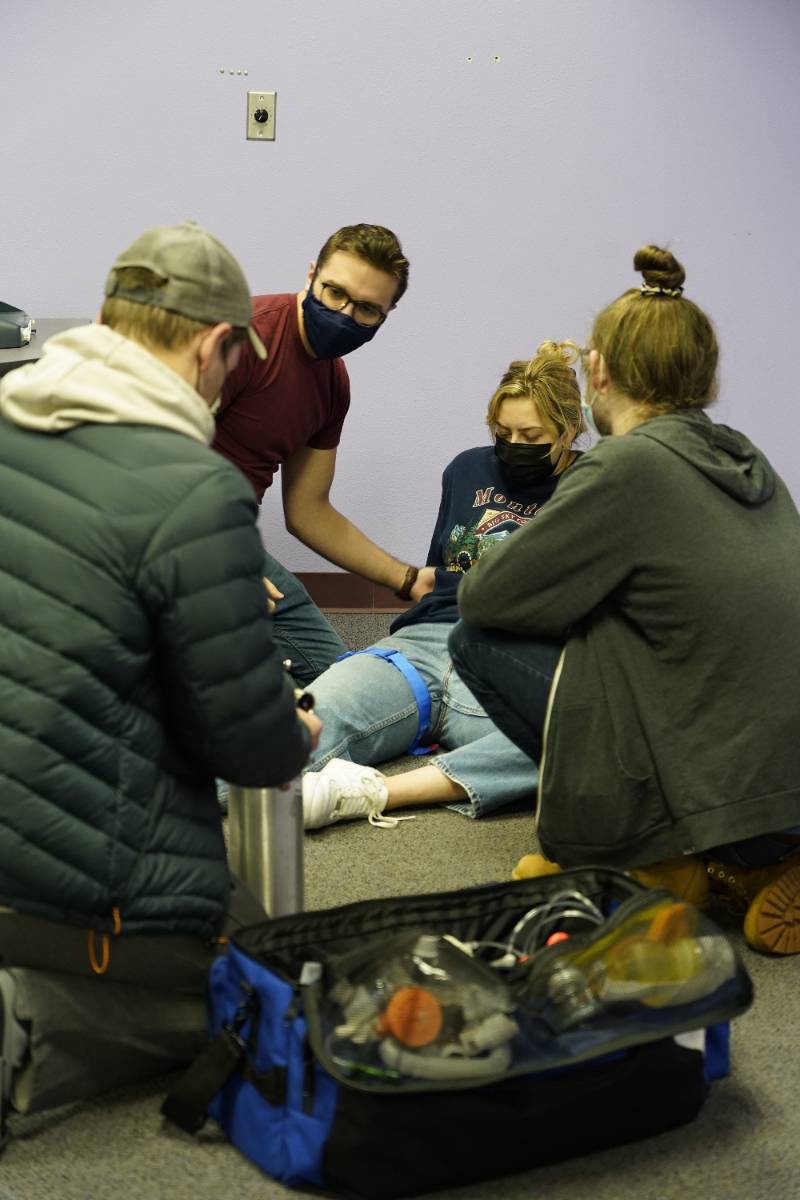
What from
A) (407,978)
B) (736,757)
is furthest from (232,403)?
(407,978)

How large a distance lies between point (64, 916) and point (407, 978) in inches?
14.0

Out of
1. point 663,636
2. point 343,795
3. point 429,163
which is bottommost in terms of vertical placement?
point 343,795

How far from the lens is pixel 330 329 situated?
2.46 m

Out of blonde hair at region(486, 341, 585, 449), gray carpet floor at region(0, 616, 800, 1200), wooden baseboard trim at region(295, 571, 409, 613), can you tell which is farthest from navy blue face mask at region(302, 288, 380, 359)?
gray carpet floor at region(0, 616, 800, 1200)

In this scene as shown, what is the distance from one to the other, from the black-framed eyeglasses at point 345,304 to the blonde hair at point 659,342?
71cm

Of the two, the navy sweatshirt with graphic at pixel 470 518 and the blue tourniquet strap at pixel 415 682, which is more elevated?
the navy sweatshirt with graphic at pixel 470 518

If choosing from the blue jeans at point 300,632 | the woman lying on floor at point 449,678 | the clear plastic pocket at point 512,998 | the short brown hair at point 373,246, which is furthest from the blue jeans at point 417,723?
the clear plastic pocket at point 512,998

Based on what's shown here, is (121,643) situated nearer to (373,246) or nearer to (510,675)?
(510,675)

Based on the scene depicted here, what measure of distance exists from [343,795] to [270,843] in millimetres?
501

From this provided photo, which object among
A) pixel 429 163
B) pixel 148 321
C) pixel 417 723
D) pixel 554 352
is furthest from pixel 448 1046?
pixel 429 163

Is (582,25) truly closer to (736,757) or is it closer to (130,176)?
(130,176)

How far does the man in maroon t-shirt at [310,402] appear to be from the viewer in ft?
8.01

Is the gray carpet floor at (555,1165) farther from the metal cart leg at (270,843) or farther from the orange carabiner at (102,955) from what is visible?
the metal cart leg at (270,843)

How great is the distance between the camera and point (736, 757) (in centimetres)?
175
